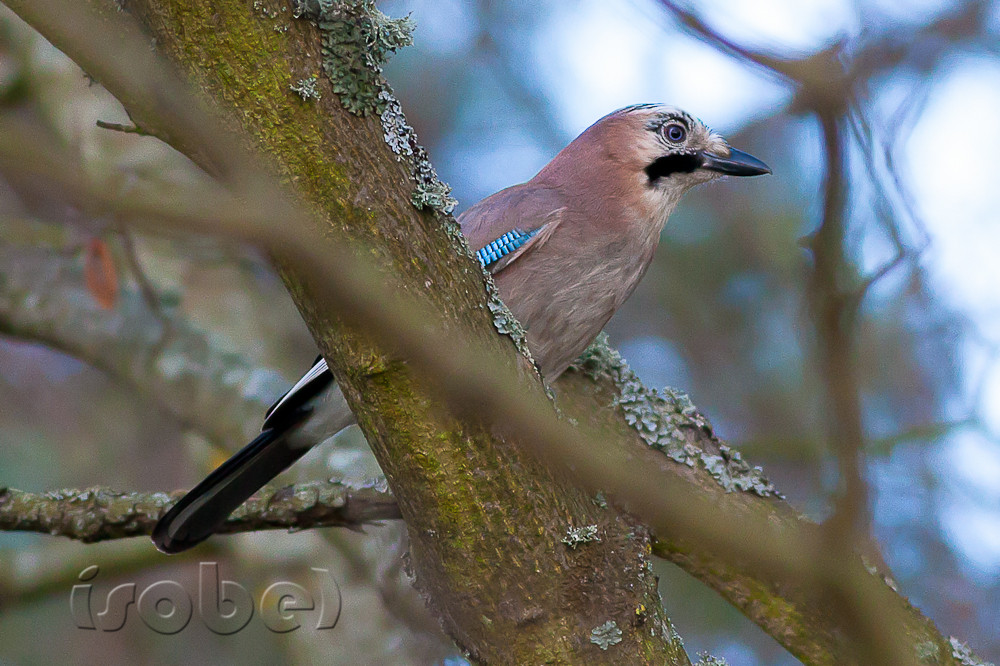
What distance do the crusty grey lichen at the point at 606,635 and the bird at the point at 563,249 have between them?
1.35 metres

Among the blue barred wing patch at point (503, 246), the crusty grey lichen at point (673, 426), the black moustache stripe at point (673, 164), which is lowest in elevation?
the crusty grey lichen at point (673, 426)

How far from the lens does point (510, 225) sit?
387cm

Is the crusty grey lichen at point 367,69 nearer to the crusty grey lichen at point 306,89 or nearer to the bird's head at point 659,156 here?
the crusty grey lichen at point 306,89

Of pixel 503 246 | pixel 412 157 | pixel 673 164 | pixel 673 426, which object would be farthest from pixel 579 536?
pixel 673 164

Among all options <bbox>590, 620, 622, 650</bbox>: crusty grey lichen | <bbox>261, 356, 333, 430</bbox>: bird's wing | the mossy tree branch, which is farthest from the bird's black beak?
<bbox>590, 620, 622, 650</bbox>: crusty grey lichen

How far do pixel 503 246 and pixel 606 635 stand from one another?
70.7 inches

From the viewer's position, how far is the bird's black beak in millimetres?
4203

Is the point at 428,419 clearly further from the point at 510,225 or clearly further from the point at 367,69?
the point at 510,225

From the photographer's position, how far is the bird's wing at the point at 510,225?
3.79 metres

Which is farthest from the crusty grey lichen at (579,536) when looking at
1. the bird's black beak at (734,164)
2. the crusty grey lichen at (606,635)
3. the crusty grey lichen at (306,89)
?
the bird's black beak at (734,164)

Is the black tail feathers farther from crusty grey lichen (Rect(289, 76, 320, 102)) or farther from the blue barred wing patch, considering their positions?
crusty grey lichen (Rect(289, 76, 320, 102))

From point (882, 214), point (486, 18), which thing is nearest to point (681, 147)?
point (882, 214)

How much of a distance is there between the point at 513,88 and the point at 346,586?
3.86 metres

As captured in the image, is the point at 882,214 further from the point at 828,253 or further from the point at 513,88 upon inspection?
the point at 513,88
